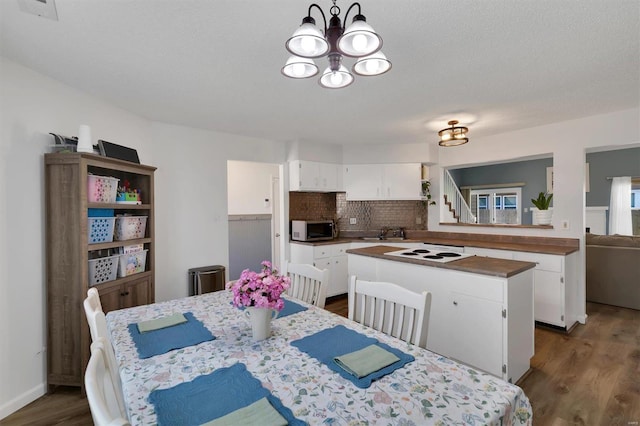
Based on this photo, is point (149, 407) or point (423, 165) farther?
point (423, 165)

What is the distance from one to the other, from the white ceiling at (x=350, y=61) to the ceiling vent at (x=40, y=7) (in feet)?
0.10

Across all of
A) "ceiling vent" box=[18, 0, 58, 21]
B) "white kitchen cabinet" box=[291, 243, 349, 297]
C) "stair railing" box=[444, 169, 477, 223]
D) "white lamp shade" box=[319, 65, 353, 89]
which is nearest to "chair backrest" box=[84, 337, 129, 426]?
"white lamp shade" box=[319, 65, 353, 89]

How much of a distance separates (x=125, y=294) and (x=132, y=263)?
0.91 feet

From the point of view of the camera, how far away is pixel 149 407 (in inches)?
35.5

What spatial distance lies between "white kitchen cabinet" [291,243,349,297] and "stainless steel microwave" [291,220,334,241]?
0.14 m

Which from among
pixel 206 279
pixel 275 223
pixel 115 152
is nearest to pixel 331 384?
pixel 115 152

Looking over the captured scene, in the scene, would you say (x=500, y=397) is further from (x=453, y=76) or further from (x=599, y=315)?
(x=599, y=315)

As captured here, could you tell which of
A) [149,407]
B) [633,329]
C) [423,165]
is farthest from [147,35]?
[633,329]

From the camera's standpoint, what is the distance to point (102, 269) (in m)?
2.39

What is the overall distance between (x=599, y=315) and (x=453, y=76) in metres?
3.43

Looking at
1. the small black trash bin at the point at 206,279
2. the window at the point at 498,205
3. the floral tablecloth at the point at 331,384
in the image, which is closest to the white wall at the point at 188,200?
the small black trash bin at the point at 206,279

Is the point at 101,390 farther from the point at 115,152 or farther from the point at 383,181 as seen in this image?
the point at 383,181

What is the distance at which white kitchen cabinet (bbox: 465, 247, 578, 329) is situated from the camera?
10.3ft

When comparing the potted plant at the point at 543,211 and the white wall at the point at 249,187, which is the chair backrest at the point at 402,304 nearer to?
the potted plant at the point at 543,211
